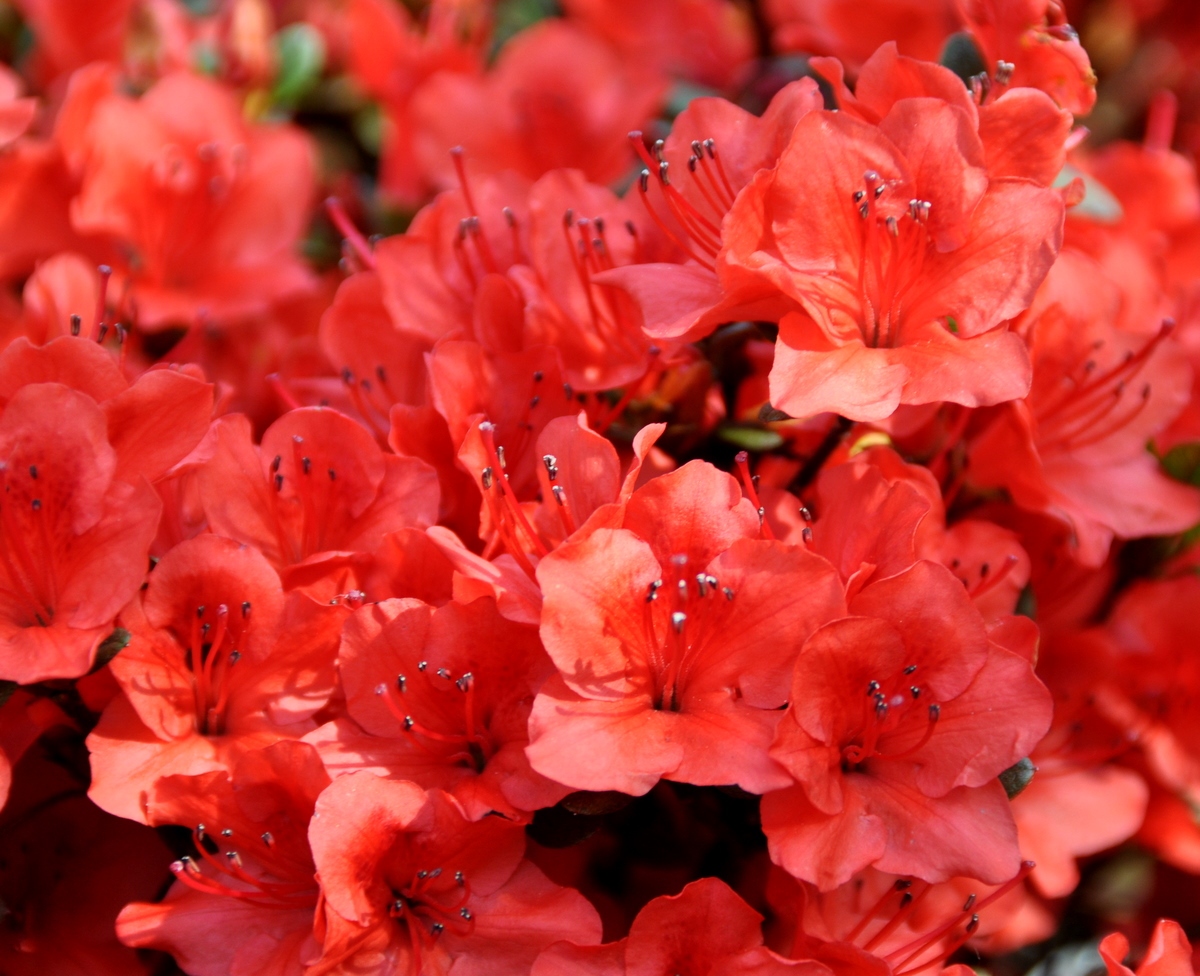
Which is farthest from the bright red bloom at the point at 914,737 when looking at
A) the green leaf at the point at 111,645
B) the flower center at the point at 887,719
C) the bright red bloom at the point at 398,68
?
the bright red bloom at the point at 398,68

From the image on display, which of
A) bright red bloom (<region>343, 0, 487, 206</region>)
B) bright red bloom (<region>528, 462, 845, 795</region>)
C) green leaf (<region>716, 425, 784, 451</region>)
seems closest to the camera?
bright red bloom (<region>528, 462, 845, 795</region>)

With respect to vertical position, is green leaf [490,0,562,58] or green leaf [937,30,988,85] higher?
green leaf [937,30,988,85]

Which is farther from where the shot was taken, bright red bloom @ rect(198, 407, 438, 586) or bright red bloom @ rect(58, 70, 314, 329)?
bright red bloom @ rect(58, 70, 314, 329)

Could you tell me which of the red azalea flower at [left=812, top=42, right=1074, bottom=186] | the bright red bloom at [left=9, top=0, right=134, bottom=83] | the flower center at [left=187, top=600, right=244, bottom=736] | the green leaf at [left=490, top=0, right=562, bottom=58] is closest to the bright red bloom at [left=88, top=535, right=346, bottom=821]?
the flower center at [left=187, top=600, right=244, bottom=736]

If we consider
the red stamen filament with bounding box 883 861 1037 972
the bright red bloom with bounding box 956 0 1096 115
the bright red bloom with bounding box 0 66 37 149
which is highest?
the bright red bloom with bounding box 0 66 37 149

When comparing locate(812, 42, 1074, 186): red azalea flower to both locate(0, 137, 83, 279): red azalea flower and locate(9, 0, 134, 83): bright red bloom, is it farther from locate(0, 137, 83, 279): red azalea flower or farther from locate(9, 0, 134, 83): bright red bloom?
locate(9, 0, 134, 83): bright red bloom

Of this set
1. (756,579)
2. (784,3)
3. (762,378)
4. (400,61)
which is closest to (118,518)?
(756,579)

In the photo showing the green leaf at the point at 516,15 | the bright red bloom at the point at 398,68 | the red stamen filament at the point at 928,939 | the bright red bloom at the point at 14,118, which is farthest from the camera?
the green leaf at the point at 516,15

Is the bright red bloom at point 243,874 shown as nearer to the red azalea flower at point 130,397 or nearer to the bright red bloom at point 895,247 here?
the red azalea flower at point 130,397
